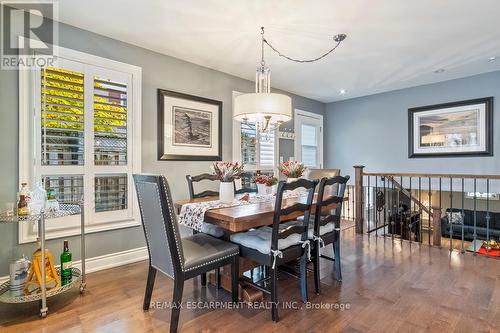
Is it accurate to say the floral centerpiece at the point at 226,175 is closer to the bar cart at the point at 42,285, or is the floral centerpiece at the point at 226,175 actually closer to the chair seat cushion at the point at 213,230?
the chair seat cushion at the point at 213,230

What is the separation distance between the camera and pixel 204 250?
6.26 ft

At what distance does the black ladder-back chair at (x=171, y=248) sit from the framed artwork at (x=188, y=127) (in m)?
1.63

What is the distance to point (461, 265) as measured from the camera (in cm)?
288

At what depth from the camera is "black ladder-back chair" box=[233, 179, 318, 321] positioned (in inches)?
73.5

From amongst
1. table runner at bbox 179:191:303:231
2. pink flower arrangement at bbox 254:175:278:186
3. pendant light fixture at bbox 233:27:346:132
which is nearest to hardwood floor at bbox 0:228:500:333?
table runner at bbox 179:191:303:231

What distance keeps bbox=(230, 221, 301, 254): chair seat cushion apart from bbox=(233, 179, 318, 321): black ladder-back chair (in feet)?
0.09

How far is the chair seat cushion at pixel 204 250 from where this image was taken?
1762mm

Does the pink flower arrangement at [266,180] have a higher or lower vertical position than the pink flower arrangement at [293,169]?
lower

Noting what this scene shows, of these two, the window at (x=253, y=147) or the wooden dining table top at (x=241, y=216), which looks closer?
the wooden dining table top at (x=241, y=216)

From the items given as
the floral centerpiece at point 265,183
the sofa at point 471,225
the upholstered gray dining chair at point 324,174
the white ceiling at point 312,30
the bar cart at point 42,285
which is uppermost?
the white ceiling at point 312,30

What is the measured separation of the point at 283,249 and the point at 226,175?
781mm

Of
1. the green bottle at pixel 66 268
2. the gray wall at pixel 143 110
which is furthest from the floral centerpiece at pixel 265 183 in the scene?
the green bottle at pixel 66 268

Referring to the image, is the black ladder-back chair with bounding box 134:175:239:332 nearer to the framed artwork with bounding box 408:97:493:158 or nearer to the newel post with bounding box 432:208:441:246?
the newel post with bounding box 432:208:441:246

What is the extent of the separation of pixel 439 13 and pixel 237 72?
2.55 m
